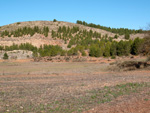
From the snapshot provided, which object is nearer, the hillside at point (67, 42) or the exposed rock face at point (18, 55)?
the hillside at point (67, 42)

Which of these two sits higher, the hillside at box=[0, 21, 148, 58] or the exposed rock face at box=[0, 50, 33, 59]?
the hillside at box=[0, 21, 148, 58]

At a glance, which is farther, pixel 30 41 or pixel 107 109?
pixel 30 41

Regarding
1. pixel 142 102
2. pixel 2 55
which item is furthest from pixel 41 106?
→ pixel 2 55

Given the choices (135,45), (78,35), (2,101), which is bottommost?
(2,101)

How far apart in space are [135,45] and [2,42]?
4652 cm

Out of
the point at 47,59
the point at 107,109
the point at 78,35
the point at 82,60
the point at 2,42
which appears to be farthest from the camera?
the point at 78,35

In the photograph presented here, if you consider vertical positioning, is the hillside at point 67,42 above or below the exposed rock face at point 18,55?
above

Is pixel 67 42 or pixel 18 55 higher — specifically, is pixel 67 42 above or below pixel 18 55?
above

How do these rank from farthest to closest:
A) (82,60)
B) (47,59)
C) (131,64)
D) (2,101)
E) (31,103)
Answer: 1. (47,59)
2. (82,60)
3. (131,64)
4. (2,101)
5. (31,103)

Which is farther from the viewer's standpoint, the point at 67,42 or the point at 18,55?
the point at 67,42

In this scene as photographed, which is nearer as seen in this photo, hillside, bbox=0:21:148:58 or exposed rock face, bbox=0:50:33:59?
hillside, bbox=0:21:148:58

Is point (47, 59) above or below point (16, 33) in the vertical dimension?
below

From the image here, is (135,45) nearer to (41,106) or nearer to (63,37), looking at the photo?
(63,37)

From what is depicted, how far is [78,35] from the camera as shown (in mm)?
79125
